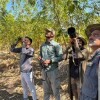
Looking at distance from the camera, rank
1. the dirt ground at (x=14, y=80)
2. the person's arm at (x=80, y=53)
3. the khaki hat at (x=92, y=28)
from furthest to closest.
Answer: the dirt ground at (x=14, y=80)
the person's arm at (x=80, y=53)
the khaki hat at (x=92, y=28)

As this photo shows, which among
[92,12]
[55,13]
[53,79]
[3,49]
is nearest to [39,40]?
[55,13]

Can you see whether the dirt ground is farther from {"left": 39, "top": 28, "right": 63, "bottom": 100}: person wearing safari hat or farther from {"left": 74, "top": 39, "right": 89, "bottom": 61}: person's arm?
{"left": 74, "top": 39, "right": 89, "bottom": 61}: person's arm

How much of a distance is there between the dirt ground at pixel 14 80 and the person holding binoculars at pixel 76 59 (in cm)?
172

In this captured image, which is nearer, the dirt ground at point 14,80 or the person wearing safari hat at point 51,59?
the person wearing safari hat at point 51,59

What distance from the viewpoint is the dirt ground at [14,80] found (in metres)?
7.28

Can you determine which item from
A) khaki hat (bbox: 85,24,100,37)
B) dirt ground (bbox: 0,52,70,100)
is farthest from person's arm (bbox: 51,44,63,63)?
khaki hat (bbox: 85,24,100,37)

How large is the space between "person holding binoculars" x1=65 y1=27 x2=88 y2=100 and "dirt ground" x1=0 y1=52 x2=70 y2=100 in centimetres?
172

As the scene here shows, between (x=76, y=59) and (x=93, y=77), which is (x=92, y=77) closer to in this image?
Answer: (x=93, y=77)

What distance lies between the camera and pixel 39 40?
10234mm

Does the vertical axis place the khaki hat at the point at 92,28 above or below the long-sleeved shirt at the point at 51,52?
above

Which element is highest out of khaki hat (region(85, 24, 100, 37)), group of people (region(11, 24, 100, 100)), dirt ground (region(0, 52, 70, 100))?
khaki hat (region(85, 24, 100, 37))

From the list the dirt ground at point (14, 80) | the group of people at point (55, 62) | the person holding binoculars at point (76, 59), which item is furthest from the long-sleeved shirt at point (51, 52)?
the dirt ground at point (14, 80)

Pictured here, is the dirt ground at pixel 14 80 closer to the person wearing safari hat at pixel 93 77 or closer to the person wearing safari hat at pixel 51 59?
the person wearing safari hat at pixel 51 59

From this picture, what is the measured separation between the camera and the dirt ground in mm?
7277
